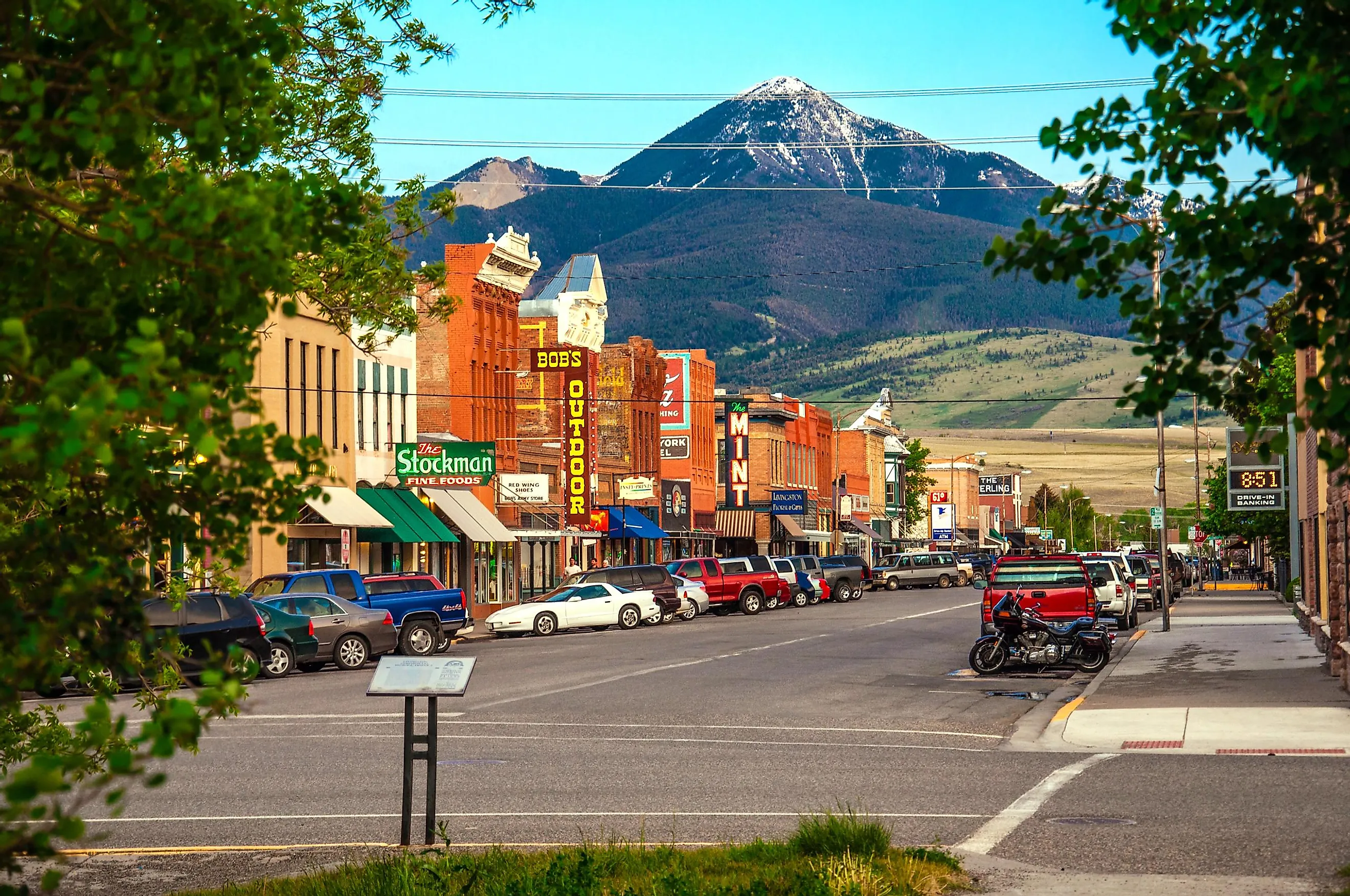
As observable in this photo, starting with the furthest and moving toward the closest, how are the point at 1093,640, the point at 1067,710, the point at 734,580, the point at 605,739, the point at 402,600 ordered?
the point at 734,580 → the point at 402,600 → the point at 1093,640 → the point at 1067,710 → the point at 605,739

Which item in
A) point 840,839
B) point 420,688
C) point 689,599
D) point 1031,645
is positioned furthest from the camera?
point 689,599

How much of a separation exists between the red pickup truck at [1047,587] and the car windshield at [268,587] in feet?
49.7

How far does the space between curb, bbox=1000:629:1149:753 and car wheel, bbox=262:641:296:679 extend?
1430cm

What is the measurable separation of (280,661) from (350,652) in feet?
6.55

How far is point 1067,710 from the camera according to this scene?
21.6 metres

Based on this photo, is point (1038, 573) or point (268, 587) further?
point (268, 587)

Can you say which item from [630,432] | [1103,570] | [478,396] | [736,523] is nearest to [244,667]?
[1103,570]

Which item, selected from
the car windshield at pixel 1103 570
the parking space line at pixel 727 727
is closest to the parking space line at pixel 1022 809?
the parking space line at pixel 727 727

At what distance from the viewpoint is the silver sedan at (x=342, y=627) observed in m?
31.5

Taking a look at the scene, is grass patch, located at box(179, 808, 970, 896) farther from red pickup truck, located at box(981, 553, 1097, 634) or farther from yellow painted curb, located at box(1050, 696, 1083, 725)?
red pickup truck, located at box(981, 553, 1097, 634)

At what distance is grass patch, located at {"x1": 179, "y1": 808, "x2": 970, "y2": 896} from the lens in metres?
8.69

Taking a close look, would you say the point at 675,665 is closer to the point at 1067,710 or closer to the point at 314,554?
the point at 1067,710

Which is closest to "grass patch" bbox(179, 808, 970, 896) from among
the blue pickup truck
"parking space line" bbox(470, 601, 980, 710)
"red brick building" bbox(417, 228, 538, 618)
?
"parking space line" bbox(470, 601, 980, 710)

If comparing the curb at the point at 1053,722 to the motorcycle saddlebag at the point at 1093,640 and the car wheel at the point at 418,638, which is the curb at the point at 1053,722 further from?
the car wheel at the point at 418,638
